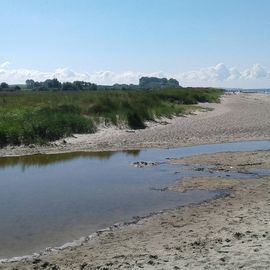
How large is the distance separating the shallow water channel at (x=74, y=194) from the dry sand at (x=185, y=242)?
0.79 m

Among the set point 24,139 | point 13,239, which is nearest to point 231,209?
point 13,239

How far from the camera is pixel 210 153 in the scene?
69.3ft

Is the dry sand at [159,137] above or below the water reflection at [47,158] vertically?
above

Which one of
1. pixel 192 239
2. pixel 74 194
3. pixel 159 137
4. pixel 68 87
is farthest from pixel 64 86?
pixel 192 239

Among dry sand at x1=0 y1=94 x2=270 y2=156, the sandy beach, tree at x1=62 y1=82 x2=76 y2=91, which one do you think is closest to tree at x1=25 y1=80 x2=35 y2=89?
tree at x1=62 y1=82 x2=76 y2=91

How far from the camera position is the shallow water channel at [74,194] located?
1029 cm

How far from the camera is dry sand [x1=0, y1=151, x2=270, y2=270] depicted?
289 inches

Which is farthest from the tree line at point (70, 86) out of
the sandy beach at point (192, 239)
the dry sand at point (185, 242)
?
the dry sand at point (185, 242)

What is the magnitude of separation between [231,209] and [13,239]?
4.88 m

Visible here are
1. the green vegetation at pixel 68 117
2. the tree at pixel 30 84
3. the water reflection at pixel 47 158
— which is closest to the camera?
the water reflection at pixel 47 158

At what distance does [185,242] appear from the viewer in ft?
28.1

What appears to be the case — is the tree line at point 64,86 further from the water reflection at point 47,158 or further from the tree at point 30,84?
the water reflection at point 47,158

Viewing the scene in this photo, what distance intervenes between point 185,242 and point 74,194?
5.79 m

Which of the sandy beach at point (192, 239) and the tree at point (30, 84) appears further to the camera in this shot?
the tree at point (30, 84)
